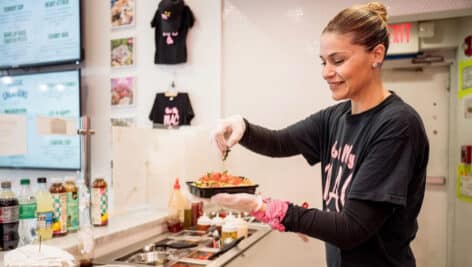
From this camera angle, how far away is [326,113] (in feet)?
4.28

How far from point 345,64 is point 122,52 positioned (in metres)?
2.57

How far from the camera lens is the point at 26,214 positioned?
1454 millimetres

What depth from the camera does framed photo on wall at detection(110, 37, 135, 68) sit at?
3158 mm

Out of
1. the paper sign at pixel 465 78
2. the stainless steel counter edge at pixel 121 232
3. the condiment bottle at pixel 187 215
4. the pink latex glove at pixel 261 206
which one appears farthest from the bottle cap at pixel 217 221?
the paper sign at pixel 465 78

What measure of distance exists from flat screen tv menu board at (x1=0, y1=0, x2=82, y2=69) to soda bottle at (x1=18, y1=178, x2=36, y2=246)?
2.06 m

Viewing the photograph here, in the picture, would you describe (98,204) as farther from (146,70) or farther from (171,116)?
(146,70)

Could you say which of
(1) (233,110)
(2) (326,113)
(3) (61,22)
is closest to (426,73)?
(1) (233,110)

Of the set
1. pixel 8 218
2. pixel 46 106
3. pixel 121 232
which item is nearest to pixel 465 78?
pixel 121 232

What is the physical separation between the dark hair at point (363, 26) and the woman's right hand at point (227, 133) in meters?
0.40

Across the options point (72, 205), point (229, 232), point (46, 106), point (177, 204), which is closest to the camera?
point (72, 205)

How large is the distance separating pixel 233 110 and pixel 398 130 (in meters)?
1.97

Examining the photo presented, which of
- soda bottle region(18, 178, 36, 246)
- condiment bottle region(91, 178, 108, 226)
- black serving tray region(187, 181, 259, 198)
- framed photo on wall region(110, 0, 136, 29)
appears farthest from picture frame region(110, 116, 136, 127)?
black serving tray region(187, 181, 259, 198)

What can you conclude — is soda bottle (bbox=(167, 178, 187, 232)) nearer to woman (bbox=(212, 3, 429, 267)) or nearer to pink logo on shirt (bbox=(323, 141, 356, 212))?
woman (bbox=(212, 3, 429, 267))

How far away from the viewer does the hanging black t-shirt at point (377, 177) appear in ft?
3.00
